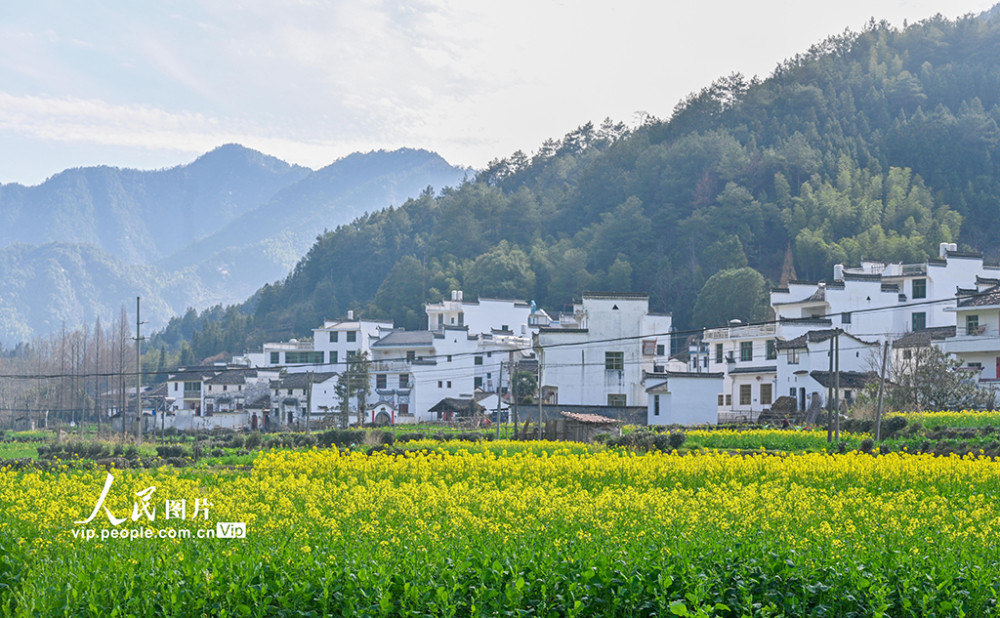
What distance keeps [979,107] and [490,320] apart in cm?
5070

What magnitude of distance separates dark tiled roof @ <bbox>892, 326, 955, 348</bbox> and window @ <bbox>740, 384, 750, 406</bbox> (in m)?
8.67

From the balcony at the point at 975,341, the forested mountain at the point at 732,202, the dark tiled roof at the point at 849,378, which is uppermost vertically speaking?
the forested mountain at the point at 732,202

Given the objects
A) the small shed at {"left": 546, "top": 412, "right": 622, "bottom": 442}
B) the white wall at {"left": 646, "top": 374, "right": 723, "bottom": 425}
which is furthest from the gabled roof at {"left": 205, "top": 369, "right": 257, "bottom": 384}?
the small shed at {"left": 546, "top": 412, "right": 622, "bottom": 442}

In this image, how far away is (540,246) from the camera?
336 feet

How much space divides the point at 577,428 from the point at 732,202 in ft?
200

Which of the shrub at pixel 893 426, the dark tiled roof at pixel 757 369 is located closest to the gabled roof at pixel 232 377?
the dark tiled roof at pixel 757 369

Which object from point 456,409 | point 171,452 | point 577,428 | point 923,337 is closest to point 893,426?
point 577,428

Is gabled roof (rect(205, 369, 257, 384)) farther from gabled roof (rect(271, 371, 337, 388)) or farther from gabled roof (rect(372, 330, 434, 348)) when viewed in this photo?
gabled roof (rect(372, 330, 434, 348))

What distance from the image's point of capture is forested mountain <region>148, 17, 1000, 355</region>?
85938 mm

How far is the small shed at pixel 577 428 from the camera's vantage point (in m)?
35.9

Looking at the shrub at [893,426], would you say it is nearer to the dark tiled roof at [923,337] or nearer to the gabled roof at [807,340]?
the dark tiled roof at [923,337]

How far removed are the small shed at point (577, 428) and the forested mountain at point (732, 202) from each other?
148 feet

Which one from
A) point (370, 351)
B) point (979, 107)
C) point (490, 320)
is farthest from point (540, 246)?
point (979, 107)

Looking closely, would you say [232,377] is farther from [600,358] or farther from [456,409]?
[600,358]
